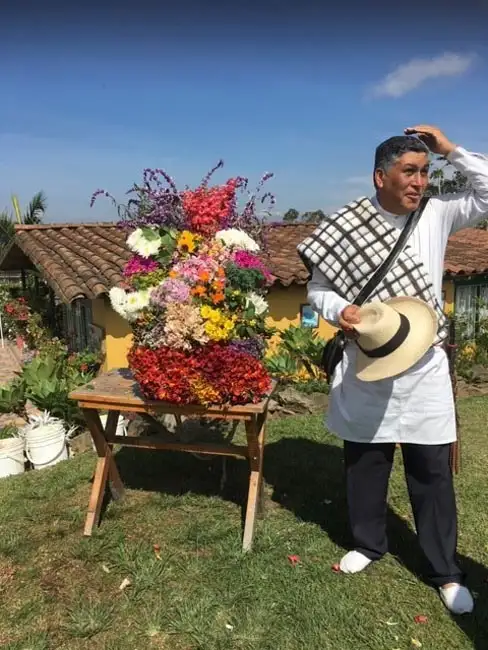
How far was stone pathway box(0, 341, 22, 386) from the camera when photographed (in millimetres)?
12843

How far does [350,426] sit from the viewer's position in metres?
2.81

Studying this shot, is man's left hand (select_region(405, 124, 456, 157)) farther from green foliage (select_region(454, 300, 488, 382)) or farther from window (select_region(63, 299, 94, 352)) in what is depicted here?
window (select_region(63, 299, 94, 352))

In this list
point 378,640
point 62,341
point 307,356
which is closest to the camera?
point 378,640

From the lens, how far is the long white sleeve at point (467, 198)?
2539 millimetres

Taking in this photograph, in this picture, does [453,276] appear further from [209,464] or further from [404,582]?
[404,582]

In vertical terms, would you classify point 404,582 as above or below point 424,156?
below

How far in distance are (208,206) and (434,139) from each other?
3.89 ft

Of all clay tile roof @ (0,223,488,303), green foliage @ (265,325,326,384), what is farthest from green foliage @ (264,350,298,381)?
clay tile roof @ (0,223,488,303)

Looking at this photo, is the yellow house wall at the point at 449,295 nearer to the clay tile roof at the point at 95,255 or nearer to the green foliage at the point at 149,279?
the clay tile roof at the point at 95,255

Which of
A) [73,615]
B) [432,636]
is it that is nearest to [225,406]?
[73,615]

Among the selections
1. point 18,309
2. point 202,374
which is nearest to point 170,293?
point 202,374

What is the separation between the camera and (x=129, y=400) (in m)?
3.07

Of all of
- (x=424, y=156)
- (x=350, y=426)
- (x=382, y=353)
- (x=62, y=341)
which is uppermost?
(x=424, y=156)

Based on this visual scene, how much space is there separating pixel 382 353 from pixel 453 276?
9.12 meters
